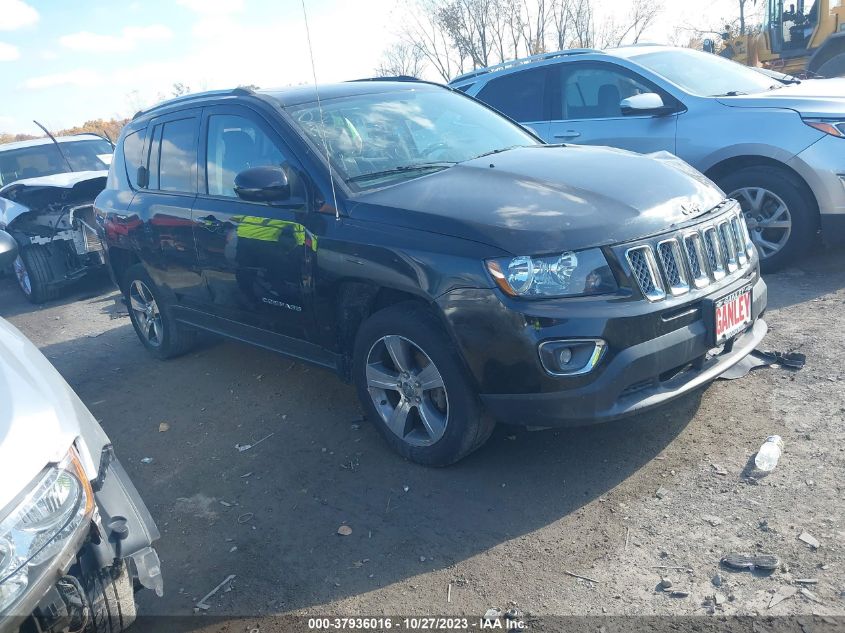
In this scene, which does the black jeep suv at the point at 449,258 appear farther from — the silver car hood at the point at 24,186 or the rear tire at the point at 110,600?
the silver car hood at the point at 24,186

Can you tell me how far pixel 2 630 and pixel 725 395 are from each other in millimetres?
3554

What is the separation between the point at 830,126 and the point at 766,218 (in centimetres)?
84

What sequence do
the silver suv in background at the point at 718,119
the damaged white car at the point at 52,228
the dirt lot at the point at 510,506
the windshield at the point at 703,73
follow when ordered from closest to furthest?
the dirt lot at the point at 510,506
the silver suv in background at the point at 718,119
the windshield at the point at 703,73
the damaged white car at the point at 52,228

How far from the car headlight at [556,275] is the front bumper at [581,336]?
64 mm

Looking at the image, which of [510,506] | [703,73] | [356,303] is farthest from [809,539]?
[703,73]

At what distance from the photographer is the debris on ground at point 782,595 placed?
2467 mm

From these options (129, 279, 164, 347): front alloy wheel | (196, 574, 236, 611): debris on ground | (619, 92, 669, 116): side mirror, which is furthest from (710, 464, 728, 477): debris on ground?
(129, 279, 164, 347): front alloy wheel

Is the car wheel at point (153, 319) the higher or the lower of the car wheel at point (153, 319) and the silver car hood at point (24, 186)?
the lower

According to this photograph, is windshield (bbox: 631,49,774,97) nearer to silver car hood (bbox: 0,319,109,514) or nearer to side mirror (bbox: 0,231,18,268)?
side mirror (bbox: 0,231,18,268)

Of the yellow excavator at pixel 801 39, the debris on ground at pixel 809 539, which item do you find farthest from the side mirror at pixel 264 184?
the yellow excavator at pixel 801 39

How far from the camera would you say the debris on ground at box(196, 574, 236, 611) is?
289cm

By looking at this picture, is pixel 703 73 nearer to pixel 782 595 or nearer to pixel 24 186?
pixel 782 595

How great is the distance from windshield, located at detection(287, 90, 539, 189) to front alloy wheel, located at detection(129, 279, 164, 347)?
2.52 meters

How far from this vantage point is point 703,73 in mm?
6715
